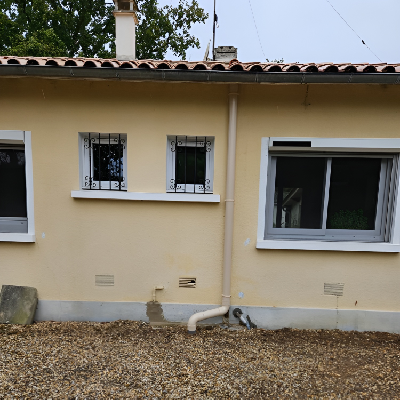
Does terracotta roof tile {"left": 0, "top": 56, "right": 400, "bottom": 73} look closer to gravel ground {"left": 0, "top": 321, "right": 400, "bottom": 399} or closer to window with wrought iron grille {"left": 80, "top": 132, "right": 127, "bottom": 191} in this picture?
window with wrought iron grille {"left": 80, "top": 132, "right": 127, "bottom": 191}

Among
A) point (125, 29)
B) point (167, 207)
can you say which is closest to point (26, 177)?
point (167, 207)

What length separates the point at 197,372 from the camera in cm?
304

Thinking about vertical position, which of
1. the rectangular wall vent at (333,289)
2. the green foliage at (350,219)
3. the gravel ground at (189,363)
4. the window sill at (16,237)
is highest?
the green foliage at (350,219)

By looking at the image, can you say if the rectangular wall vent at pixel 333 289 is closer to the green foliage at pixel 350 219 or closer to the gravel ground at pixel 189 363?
the gravel ground at pixel 189 363

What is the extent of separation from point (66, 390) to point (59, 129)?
315 centimetres

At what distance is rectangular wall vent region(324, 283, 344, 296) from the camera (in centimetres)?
402

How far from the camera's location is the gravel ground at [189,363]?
2.78 metres

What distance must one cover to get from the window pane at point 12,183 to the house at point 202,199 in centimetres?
2

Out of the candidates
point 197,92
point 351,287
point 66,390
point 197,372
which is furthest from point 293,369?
point 197,92

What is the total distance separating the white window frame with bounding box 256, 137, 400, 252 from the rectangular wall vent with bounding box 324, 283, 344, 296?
0.55 metres

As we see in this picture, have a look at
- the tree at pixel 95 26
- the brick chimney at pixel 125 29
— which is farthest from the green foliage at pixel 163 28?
the brick chimney at pixel 125 29

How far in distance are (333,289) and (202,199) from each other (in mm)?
2300

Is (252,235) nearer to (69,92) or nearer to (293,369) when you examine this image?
(293,369)

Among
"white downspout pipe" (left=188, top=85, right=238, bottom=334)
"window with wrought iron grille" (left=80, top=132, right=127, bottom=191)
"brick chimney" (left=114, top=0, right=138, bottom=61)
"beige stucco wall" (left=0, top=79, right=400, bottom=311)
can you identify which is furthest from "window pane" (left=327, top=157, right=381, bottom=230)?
"brick chimney" (left=114, top=0, right=138, bottom=61)
